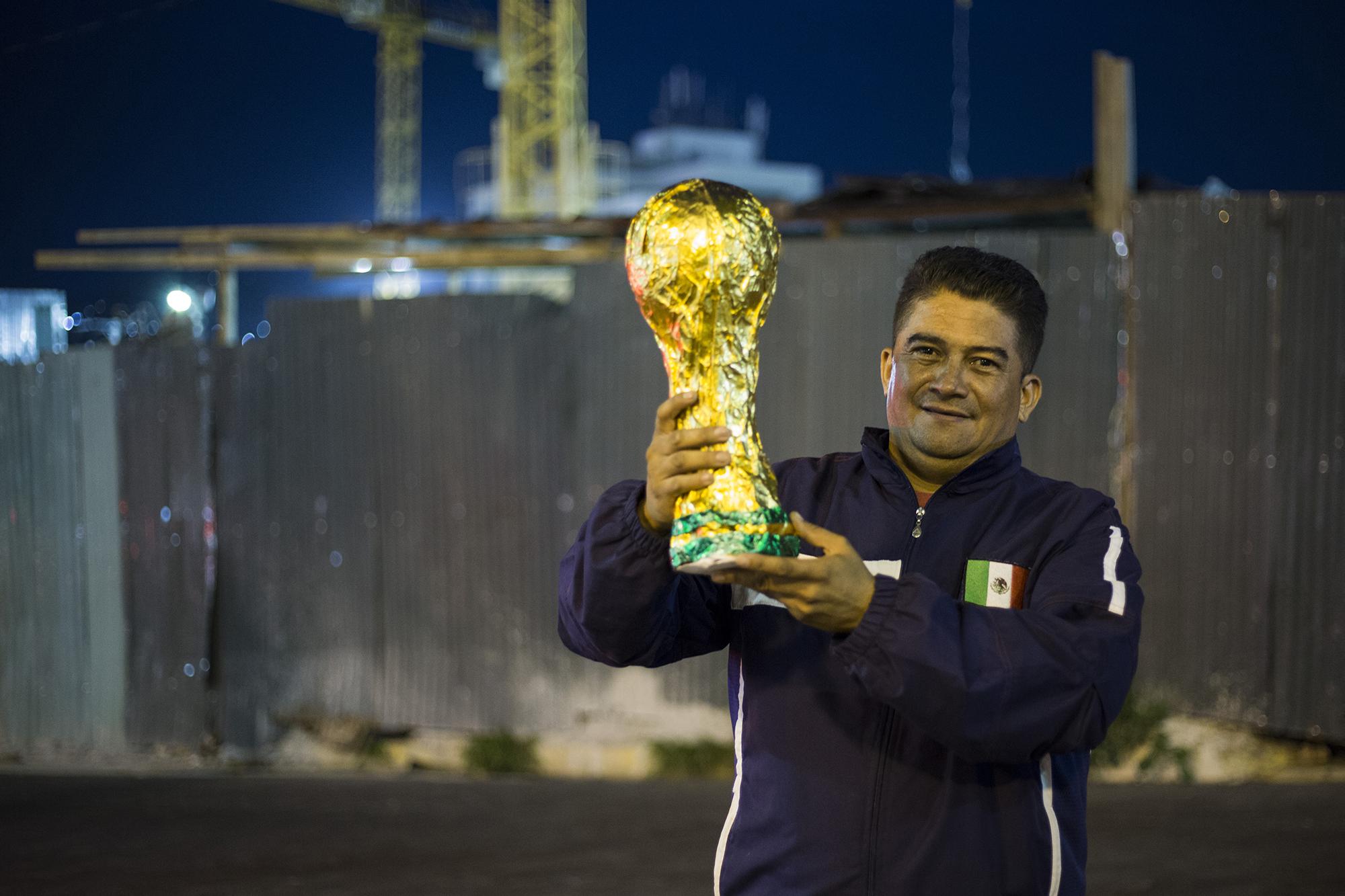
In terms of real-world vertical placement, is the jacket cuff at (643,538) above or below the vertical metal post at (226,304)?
below

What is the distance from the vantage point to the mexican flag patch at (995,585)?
179 centimetres

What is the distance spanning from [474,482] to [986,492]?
495 centimetres

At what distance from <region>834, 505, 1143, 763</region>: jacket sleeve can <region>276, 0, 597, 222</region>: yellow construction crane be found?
4736cm

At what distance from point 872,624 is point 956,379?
0.50m

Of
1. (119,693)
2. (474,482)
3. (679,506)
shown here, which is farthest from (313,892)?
(679,506)

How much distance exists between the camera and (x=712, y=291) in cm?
171

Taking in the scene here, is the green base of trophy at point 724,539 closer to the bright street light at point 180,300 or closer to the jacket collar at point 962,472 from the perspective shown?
the jacket collar at point 962,472

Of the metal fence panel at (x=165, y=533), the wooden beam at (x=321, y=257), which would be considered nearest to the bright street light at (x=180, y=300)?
the wooden beam at (x=321, y=257)

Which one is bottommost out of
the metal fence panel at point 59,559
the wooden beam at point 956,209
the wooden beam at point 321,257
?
the metal fence panel at point 59,559

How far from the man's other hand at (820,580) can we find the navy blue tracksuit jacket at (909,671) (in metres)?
0.02

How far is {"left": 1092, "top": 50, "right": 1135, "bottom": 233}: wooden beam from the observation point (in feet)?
19.5

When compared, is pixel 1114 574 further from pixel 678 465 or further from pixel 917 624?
pixel 678 465

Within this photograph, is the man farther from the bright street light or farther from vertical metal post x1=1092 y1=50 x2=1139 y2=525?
the bright street light

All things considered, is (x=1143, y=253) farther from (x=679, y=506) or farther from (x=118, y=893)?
(x=118, y=893)
